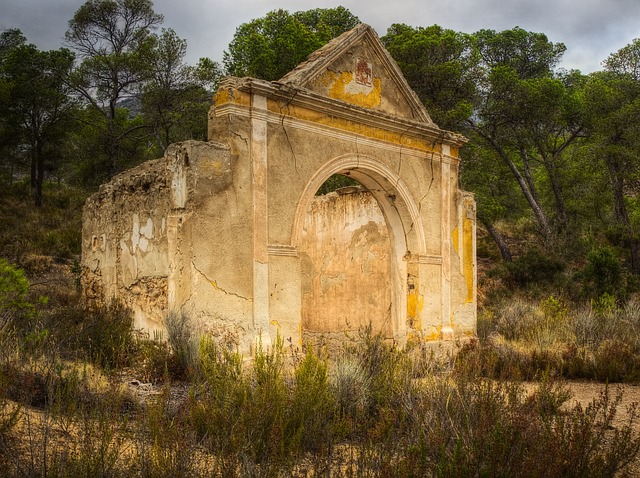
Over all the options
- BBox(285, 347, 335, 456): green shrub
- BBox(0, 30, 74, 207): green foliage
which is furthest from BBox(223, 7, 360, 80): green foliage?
BBox(285, 347, 335, 456): green shrub

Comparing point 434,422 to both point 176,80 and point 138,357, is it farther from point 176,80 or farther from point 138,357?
point 176,80

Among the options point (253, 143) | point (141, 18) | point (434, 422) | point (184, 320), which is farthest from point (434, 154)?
point (141, 18)

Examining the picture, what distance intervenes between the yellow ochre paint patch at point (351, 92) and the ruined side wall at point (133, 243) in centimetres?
288

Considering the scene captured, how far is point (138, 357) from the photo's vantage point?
23.7 feet

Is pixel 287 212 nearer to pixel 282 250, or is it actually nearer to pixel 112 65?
pixel 282 250

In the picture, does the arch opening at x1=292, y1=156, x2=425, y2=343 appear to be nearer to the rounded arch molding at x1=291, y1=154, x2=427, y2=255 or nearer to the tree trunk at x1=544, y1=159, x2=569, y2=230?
the rounded arch molding at x1=291, y1=154, x2=427, y2=255

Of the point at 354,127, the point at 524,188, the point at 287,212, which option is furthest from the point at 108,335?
the point at 524,188

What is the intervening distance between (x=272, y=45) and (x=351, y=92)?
10994 millimetres

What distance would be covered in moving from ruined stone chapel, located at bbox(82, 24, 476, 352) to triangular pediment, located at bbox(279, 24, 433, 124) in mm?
23

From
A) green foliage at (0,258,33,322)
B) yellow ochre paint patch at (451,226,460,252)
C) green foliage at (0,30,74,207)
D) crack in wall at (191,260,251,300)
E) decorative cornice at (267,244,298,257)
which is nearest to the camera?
green foliage at (0,258,33,322)

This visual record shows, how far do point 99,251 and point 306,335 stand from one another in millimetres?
4594

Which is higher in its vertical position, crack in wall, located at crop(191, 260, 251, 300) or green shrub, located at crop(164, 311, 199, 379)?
crack in wall, located at crop(191, 260, 251, 300)

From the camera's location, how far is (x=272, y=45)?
19.4m

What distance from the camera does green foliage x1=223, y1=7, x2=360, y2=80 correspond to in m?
18.7
